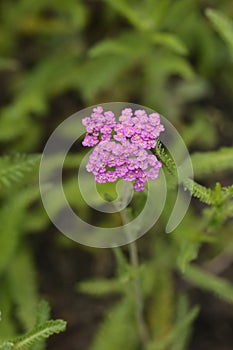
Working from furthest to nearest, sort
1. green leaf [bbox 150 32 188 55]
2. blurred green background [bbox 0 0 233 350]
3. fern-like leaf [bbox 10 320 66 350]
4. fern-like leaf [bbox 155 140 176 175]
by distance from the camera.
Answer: blurred green background [bbox 0 0 233 350] < green leaf [bbox 150 32 188 55] < fern-like leaf [bbox 10 320 66 350] < fern-like leaf [bbox 155 140 176 175]

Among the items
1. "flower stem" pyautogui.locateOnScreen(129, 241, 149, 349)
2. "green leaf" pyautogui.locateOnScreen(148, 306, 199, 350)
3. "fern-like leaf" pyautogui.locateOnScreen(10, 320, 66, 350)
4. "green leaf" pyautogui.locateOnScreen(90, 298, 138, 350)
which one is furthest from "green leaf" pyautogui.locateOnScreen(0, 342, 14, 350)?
"green leaf" pyautogui.locateOnScreen(90, 298, 138, 350)

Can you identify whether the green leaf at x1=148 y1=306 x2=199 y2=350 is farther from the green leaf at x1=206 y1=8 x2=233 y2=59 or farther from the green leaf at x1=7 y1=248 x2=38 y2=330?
the green leaf at x1=206 y1=8 x2=233 y2=59

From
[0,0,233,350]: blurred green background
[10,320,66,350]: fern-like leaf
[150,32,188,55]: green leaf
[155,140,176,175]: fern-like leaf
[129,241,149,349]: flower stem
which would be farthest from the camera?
[0,0,233,350]: blurred green background

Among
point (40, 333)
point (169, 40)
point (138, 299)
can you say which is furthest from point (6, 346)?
point (169, 40)

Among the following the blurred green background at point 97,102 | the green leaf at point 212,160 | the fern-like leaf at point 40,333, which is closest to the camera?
the fern-like leaf at point 40,333

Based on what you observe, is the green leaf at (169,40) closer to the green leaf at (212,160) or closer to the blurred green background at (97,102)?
the blurred green background at (97,102)

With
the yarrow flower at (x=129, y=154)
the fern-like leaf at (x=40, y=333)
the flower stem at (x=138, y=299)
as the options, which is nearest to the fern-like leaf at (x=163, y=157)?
the yarrow flower at (x=129, y=154)

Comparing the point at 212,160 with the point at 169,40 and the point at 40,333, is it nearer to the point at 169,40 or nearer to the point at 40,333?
the point at 169,40

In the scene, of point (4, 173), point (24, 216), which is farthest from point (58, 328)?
point (24, 216)
